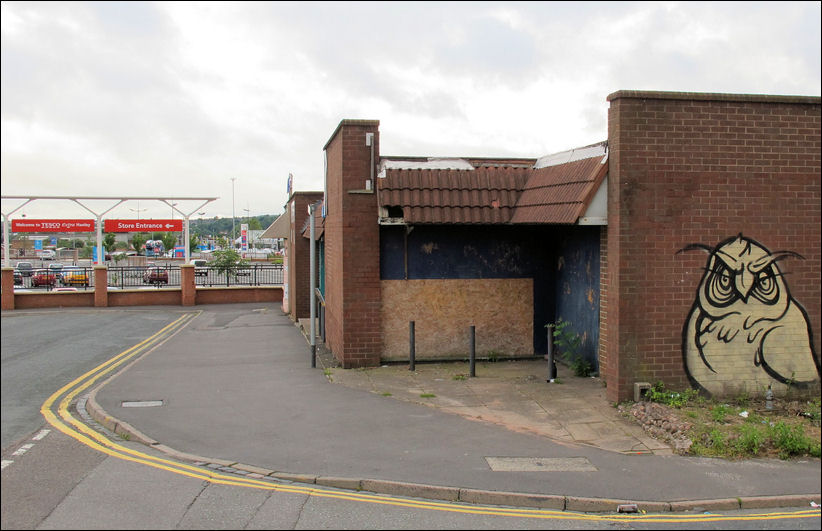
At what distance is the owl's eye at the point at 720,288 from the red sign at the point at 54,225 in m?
36.2

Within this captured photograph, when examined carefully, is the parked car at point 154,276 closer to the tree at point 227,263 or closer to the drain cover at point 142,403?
the tree at point 227,263

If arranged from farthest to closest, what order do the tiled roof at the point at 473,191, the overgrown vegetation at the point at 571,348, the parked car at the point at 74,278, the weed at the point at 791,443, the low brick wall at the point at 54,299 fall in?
1. the parked car at the point at 74,278
2. the low brick wall at the point at 54,299
3. the tiled roof at the point at 473,191
4. the overgrown vegetation at the point at 571,348
5. the weed at the point at 791,443

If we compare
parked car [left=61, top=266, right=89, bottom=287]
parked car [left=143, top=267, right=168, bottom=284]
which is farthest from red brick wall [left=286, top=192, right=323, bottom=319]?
parked car [left=61, top=266, right=89, bottom=287]

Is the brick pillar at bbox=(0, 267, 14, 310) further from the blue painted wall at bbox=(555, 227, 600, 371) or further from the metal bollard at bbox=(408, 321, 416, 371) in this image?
the blue painted wall at bbox=(555, 227, 600, 371)

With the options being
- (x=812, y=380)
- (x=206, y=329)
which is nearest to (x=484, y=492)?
(x=812, y=380)

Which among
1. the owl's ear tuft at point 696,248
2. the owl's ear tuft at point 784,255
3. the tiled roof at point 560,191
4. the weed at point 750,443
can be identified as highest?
the tiled roof at point 560,191

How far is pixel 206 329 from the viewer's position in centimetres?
2180

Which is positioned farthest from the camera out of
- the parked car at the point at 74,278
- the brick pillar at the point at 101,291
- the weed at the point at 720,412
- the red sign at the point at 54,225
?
the red sign at the point at 54,225

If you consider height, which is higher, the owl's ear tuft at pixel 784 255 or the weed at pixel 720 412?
the owl's ear tuft at pixel 784 255

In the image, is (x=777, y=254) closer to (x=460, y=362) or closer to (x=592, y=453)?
(x=592, y=453)

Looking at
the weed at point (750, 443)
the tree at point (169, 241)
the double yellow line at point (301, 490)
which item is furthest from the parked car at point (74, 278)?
the tree at point (169, 241)

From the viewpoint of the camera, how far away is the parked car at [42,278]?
111 feet

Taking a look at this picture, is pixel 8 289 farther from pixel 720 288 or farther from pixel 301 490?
pixel 720 288

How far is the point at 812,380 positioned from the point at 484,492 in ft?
20.8
